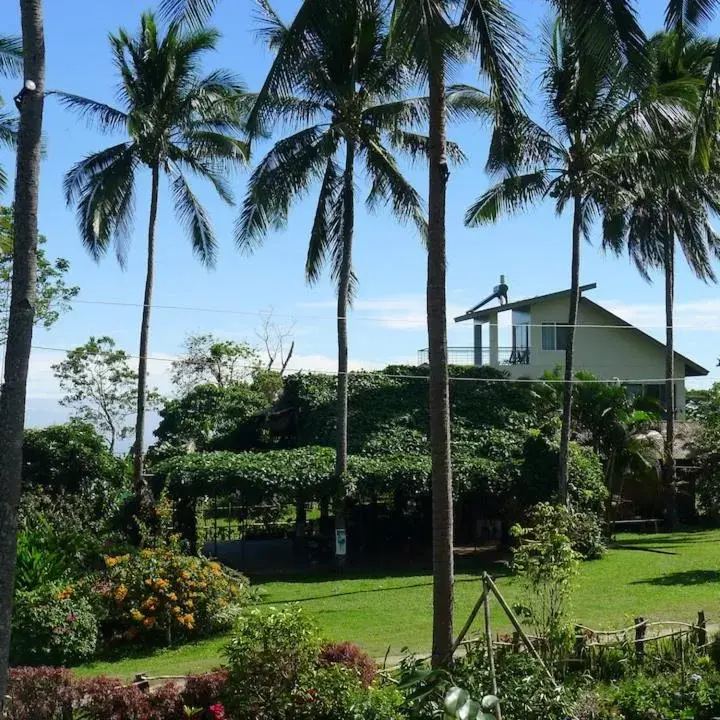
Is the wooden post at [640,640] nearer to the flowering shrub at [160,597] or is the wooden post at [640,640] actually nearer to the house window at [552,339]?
the flowering shrub at [160,597]

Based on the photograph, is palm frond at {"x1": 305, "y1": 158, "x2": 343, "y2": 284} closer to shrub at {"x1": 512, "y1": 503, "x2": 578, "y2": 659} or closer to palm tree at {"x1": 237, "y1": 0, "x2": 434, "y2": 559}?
palm tree at {"x1": 237, "y1": 0, "x2": 434, "y2": 559}

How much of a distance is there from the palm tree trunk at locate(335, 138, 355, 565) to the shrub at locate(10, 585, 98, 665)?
945cm

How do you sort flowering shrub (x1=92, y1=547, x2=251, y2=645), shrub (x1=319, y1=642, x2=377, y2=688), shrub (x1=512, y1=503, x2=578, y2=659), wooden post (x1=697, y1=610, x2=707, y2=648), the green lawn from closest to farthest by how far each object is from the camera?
shrub (x1=319, y1=642, x2=377, y2=688)
shrub (x1=512, y1=503, x2=578, y2=659)
wooden post (x1=697, y1=610, x2=707, y2=648)
the green lawn
flowering shrub (x1=92, y1=547, x2=251, y2=645)

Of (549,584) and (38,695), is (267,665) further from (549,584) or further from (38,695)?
(549,584)

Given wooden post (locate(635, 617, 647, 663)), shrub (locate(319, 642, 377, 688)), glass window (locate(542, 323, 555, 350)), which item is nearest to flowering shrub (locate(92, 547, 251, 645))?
shrub (locate(319, 642, 377, 688))

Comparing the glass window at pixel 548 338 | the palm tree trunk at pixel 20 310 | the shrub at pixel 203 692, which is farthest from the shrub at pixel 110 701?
the glass window at pixel 548 338

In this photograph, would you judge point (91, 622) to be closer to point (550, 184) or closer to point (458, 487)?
point (458, 487)

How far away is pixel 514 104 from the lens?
10.1 m

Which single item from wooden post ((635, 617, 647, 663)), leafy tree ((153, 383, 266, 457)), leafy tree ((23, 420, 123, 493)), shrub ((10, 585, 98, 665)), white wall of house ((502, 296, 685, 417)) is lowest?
shrub ((10, 585, 98, 665))

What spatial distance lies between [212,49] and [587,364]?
20.7 metres

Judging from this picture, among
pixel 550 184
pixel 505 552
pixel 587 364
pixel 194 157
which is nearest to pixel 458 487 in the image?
pixel 505 552

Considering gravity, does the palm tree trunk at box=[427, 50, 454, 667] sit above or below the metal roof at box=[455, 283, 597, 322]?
below

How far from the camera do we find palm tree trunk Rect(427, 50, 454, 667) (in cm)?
955

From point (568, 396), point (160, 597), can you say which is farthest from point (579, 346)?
point (160, 597)
